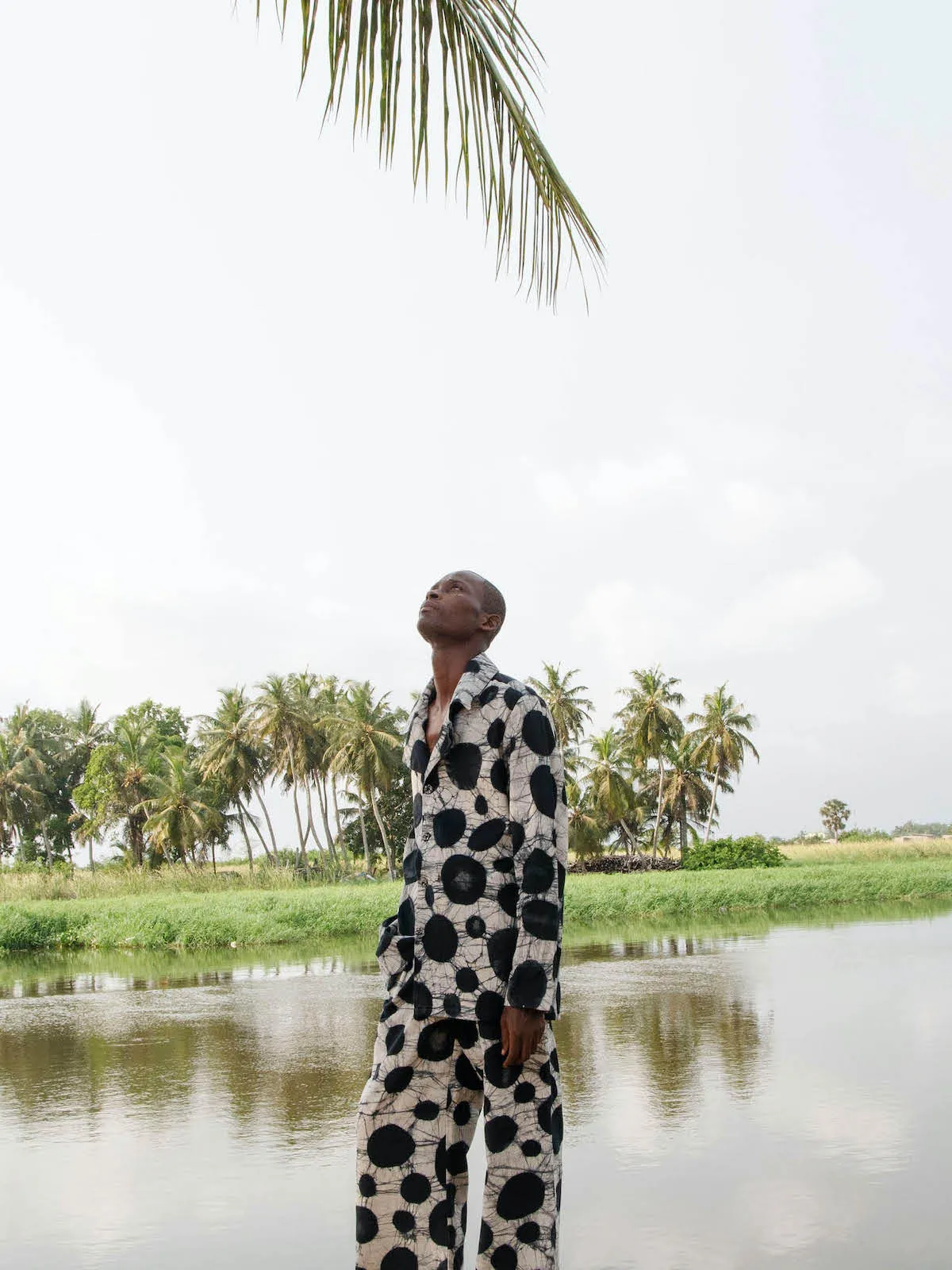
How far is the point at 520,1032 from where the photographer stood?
230 cm

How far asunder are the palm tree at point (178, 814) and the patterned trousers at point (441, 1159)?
147 ft

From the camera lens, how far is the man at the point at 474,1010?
7.69 ft

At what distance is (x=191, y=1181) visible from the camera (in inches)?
156

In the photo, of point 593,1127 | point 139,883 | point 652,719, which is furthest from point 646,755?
point 593,1127

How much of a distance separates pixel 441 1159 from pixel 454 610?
108cm

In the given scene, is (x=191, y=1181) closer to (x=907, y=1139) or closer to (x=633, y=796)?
(x=907, y=1139)

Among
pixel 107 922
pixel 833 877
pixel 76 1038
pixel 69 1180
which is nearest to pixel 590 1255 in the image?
pixel 69 1180

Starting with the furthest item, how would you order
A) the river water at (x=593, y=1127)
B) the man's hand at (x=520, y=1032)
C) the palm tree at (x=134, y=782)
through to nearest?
the palm tree at (x=134, y=782) < the river water at (x=593, y=1127) < the man's hand at (x=520, y=1032)

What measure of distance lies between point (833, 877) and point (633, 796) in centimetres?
2676

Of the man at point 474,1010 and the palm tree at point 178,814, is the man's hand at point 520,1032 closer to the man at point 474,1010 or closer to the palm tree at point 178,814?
the man at point 474,1010

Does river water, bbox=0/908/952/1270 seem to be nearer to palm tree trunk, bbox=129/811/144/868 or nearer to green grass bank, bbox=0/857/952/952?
green grass bank, bbox=0/857/952/952

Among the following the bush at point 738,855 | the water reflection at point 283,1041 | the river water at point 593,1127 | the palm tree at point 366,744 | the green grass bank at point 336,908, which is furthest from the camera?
the palm tree at point 366,744

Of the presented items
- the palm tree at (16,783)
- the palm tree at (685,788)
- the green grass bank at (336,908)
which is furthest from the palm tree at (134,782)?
the green grass bank at (336,908)

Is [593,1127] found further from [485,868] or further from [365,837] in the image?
[365,837]
